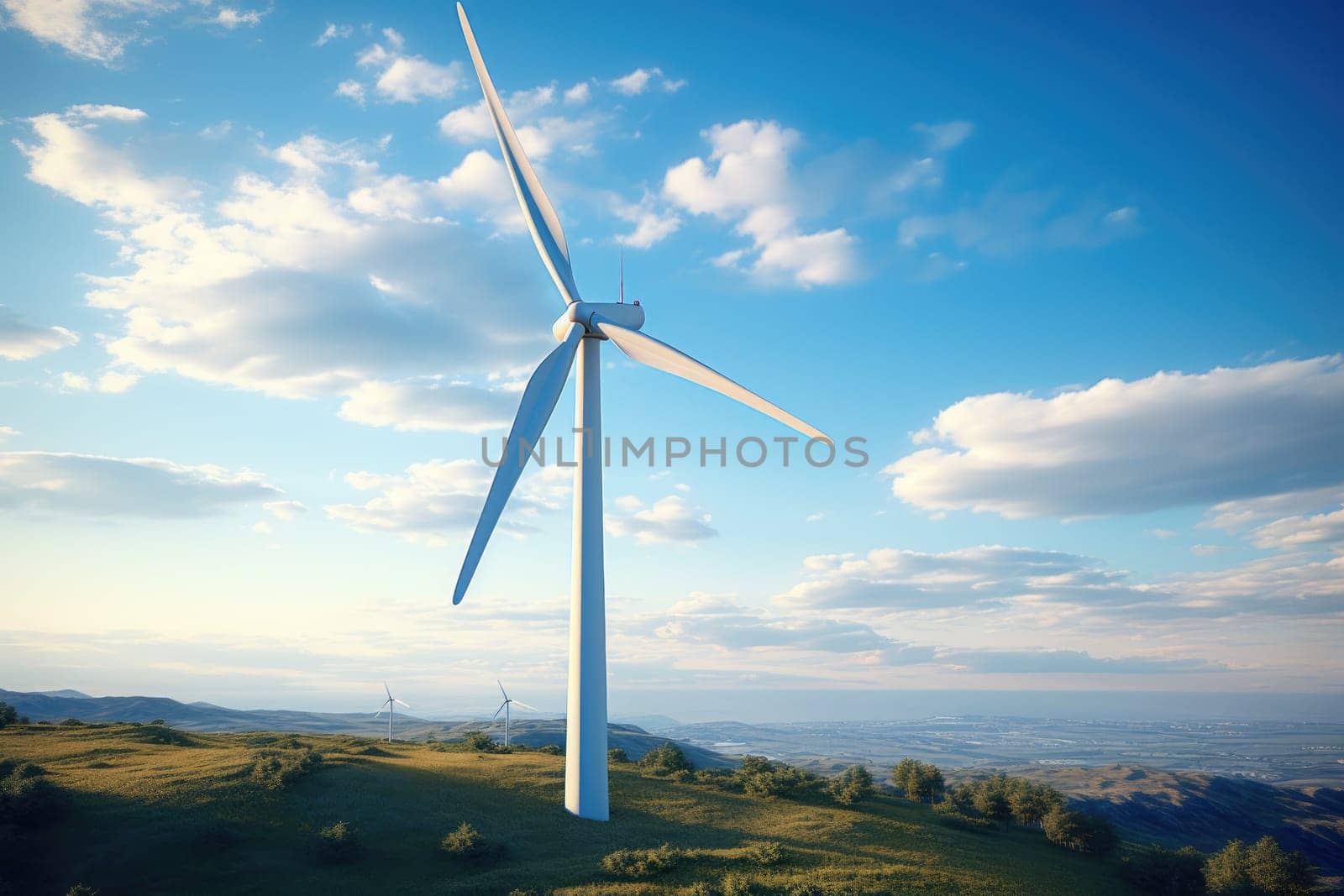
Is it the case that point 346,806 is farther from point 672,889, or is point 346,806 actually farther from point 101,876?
point 672,889

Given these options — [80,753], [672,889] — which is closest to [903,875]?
[672,889]

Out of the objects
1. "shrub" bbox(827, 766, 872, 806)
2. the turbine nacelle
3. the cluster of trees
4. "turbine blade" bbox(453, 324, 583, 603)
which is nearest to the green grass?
"shrub" bbox(827, 766, 872, 806)

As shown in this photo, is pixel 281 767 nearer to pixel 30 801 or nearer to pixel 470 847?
pixel 30 801

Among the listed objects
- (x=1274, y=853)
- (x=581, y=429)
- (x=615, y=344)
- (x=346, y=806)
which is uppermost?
(x=615, y=344)

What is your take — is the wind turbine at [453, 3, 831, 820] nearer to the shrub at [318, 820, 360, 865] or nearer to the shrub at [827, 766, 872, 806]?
the shrub at [318, 820, 360, 865]

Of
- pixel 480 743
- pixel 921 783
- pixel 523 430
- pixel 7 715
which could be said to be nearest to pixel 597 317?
pixel 523 430

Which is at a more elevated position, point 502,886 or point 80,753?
point 80,753

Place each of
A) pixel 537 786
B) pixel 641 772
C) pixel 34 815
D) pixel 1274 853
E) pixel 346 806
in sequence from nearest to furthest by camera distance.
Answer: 1. pixel 34 815
2. pixel 346 806
3. pixel 1274 853
4. pixel 537 786
5. pixel 641 772

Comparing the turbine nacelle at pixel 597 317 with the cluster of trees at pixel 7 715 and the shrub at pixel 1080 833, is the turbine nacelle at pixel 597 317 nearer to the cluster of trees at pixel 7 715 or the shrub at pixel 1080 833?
the shrub at pixel 1080 833

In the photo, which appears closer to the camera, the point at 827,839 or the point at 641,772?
the point at 827,839
